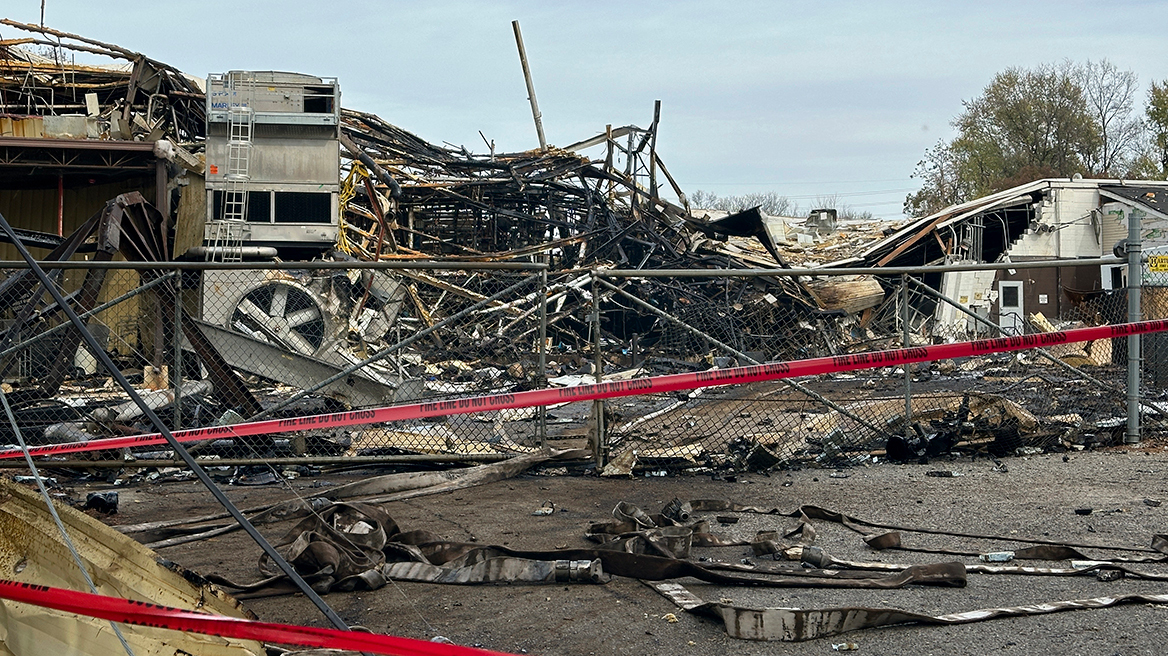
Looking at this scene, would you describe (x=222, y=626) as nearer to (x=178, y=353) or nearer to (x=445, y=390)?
(x=178, y=353)

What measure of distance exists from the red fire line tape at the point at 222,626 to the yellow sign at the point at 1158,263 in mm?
8141

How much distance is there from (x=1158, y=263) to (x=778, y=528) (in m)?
5.34

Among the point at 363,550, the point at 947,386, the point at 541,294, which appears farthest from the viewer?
the point at 947,386

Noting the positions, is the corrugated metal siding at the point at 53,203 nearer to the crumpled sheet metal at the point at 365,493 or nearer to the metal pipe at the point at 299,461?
the metal pipe at the point at 299,461

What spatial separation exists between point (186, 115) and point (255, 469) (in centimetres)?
1448

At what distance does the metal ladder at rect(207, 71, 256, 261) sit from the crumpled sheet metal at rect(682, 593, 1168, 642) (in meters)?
13.9

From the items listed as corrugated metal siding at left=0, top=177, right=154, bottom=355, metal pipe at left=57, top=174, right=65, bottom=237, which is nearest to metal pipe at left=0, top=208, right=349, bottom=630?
metal pipe at left=57, top=174, right=65, bottom=237

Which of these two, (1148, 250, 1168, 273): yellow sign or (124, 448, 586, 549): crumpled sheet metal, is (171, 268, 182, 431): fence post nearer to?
(124, 448, 586, 549): crumpled sheet metal

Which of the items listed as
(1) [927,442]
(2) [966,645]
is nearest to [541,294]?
(1) [927,442]

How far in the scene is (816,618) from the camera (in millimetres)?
3627

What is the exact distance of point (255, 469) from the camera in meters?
7.66

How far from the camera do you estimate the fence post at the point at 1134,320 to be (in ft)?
25.7

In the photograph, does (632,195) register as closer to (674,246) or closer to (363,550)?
(674,246)

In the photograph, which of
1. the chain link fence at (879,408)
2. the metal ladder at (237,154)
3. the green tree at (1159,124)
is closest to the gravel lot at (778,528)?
the chain link fence at (879,408)
